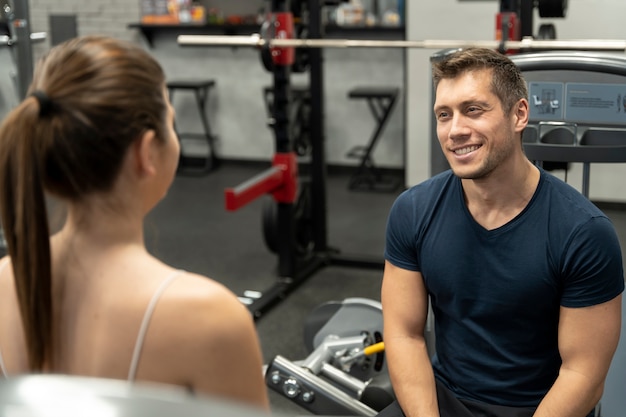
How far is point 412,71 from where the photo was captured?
568 cm

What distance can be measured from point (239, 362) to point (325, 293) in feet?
10.2

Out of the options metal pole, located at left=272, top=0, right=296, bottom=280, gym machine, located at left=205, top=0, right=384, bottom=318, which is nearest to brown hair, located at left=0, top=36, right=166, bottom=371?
gym machine, located at left=205, top=0, right=384, bottom=318

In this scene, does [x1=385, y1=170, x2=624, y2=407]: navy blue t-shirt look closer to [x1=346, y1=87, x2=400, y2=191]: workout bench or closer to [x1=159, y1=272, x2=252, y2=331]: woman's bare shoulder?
[x1=159, y1=272, x2=252, y2=331]: woman's bare shoulder

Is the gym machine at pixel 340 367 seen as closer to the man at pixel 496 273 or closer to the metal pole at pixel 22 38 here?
the man at pixel 496 273

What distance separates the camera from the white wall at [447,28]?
16.2 feet

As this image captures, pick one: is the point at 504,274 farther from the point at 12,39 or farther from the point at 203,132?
the point at 203,132

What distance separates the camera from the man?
173 centimetres

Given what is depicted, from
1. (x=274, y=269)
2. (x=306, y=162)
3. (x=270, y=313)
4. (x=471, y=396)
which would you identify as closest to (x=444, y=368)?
(x=471, y=396)

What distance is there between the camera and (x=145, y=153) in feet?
3.60

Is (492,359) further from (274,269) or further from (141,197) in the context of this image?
(274,269)

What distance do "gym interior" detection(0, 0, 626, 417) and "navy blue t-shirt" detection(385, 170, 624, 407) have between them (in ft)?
1.06

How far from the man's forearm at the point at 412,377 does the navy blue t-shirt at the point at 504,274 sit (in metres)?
0.06

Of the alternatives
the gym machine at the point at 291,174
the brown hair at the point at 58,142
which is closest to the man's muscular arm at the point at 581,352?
the brown hair at the point at 58,142

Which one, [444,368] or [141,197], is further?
[444,368]
